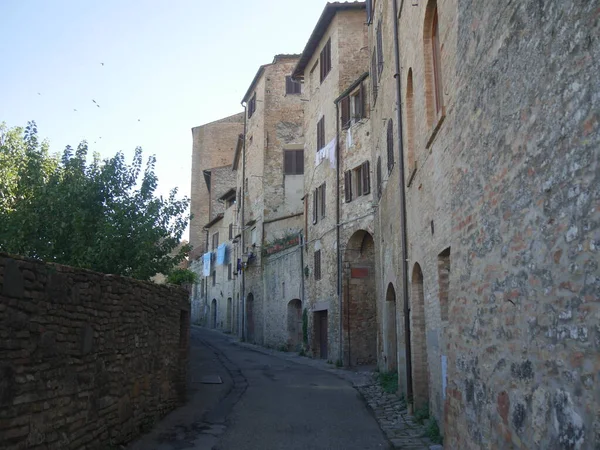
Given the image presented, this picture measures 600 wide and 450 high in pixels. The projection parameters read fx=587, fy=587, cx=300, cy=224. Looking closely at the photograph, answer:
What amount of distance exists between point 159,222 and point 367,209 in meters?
8.05

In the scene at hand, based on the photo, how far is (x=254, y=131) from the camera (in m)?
32.8

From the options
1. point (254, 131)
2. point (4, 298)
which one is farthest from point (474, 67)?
point (254, 131)

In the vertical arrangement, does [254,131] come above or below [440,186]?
above

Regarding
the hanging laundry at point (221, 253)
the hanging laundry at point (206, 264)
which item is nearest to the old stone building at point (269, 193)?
the hanging laundry at point (221, 253)

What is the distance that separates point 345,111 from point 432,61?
12.1m

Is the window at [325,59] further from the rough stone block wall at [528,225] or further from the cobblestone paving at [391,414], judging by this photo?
the rough stone block wall at [528,225]

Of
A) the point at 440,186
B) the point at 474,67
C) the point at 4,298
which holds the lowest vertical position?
the point at 4,298

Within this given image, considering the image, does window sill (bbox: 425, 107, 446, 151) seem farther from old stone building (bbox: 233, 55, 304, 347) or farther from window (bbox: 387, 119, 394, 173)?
old stone building (bbox: 233, 55, 304, 347)

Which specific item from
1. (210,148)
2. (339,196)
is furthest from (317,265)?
(210,148)

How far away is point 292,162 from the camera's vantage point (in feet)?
102

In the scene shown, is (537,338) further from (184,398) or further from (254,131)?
(254,131)

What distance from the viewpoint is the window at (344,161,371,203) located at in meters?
18.9

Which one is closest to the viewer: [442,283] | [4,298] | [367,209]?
[4,298]

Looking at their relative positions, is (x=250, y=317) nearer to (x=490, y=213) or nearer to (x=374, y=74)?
(x=374, y=74)
